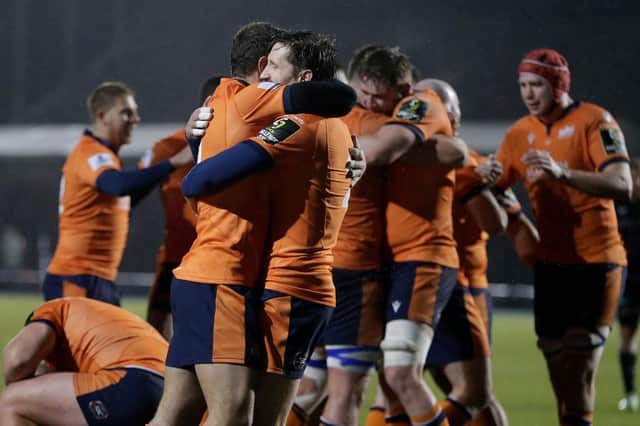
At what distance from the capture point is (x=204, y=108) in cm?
349

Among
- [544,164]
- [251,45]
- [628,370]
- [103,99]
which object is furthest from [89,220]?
[628,370]

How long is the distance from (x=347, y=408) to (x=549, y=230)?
1.61 m

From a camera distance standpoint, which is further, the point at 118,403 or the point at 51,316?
the point at 51,316

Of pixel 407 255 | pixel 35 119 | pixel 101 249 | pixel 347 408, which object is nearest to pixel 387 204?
pixel 407 255

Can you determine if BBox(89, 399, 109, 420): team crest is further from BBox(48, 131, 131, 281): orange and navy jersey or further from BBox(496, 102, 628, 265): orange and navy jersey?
BBox(496, 102, 628, 265): orange and navy jersey

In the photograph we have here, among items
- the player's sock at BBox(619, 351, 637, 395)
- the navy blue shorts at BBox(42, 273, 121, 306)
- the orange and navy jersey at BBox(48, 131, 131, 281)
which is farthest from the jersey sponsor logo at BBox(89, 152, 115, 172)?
the player's sock at BBox(619, 351, 637, 395)

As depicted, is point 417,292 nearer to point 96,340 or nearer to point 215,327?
point 96,340

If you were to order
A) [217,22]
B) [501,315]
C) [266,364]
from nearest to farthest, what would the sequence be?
[266,364]
[501,315]
[217,22]

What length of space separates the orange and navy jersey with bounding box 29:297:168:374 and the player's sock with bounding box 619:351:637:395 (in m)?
5.08

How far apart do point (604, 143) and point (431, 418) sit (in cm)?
185

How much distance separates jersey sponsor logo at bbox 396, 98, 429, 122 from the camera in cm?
484

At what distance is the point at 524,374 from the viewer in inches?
417

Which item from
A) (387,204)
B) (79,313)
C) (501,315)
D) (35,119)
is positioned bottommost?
(501,315)

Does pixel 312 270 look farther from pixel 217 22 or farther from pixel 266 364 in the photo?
pixel 217 22
